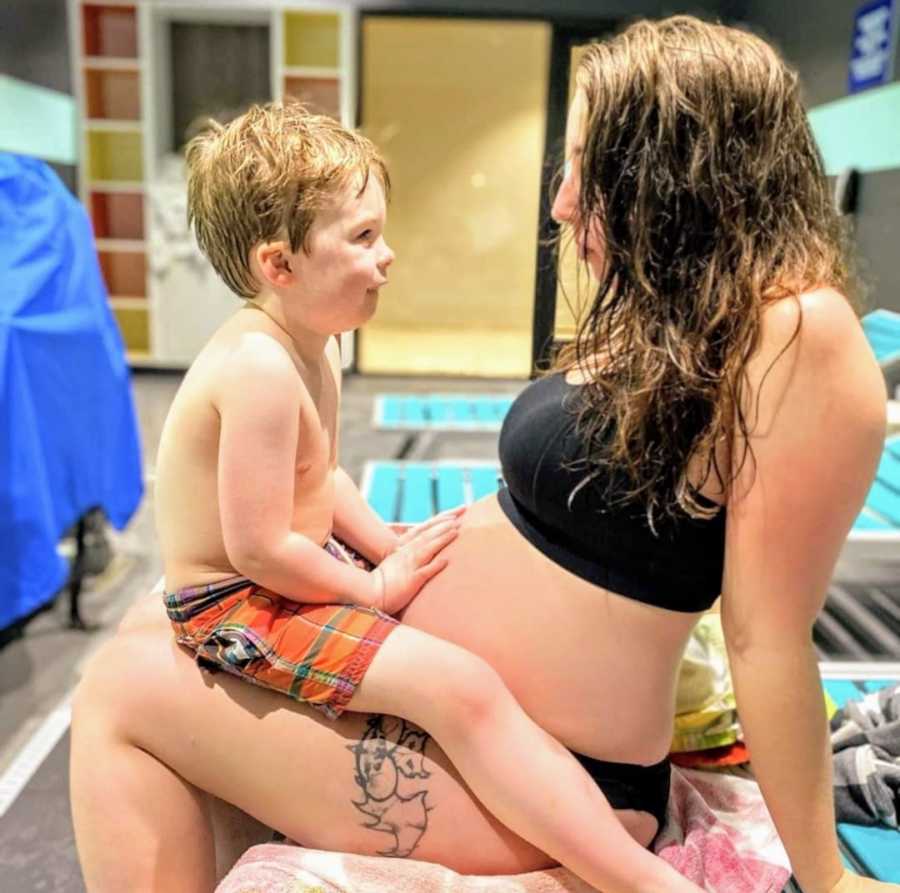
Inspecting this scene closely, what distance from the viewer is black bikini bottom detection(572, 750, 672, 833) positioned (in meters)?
0.90

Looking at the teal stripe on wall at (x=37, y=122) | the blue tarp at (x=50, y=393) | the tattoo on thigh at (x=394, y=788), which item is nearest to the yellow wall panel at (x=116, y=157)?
the teal stripe on wall at (x=37, y=122)

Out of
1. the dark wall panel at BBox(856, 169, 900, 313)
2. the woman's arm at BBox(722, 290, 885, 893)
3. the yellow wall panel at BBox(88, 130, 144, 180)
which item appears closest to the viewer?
the woman's arm at BBox(722, 290, 885, 893)

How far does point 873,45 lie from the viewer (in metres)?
4.13

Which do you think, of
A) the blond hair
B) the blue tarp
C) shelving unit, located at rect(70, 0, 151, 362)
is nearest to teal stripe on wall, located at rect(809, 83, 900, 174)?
the blue tarp

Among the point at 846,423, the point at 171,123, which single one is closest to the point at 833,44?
the point at 171,123

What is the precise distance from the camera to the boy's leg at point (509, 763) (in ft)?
2.70

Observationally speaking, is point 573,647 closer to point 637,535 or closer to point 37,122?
point 637,535

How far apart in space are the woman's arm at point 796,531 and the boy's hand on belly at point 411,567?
33 centimetres

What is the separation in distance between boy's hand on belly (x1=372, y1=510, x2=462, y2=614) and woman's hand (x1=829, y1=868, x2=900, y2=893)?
0.50m

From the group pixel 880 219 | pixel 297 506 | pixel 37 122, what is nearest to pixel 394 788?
pixel 297 506

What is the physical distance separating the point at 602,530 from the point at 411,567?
0.25 metres

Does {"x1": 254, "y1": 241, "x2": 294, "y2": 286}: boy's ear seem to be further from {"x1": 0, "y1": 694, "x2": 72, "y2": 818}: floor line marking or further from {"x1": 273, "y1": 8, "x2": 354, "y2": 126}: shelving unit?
{"x1": 273, "y1": 8, "x2": 354, "y2": 126}: shelving unit

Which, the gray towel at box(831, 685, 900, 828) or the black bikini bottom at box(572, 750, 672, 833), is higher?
the black bikini bottom at box(572, 750, 672, 833)

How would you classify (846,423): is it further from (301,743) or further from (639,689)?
(301,743)
